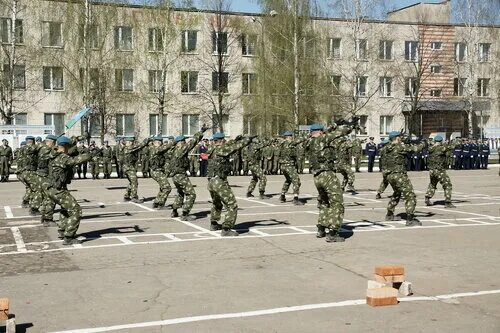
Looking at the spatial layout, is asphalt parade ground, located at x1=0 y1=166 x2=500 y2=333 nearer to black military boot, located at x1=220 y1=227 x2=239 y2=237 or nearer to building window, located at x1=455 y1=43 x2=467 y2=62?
black military boot, located at x1=220 y1=227 x2=239 y2=237

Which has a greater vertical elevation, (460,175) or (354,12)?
(354,12)

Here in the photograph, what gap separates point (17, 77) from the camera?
43.7m

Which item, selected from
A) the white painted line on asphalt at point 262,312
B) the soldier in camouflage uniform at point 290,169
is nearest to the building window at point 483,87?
the soldier in camouflage uniform at point 290,169

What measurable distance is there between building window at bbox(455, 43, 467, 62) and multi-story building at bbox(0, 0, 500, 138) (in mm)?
115

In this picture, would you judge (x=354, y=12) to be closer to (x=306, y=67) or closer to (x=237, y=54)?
(x=306, y=67)

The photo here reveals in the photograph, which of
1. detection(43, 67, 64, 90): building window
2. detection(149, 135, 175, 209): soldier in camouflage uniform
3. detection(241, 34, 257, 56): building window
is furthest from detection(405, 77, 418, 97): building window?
detection(149, 135, 175, 209): soldier in camouflage uniform

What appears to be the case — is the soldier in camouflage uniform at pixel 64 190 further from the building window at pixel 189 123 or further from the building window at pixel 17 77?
the building window at pixel 189 123

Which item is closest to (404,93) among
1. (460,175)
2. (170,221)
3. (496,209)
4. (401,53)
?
(401,53)

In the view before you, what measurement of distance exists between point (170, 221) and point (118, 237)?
8.21ft

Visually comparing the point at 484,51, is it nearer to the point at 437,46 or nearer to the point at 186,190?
the point at 437,46

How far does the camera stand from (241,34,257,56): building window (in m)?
48.8

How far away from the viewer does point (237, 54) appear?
50344mm

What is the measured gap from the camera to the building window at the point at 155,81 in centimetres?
4584

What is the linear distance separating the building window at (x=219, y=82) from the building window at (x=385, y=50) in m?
13.3
